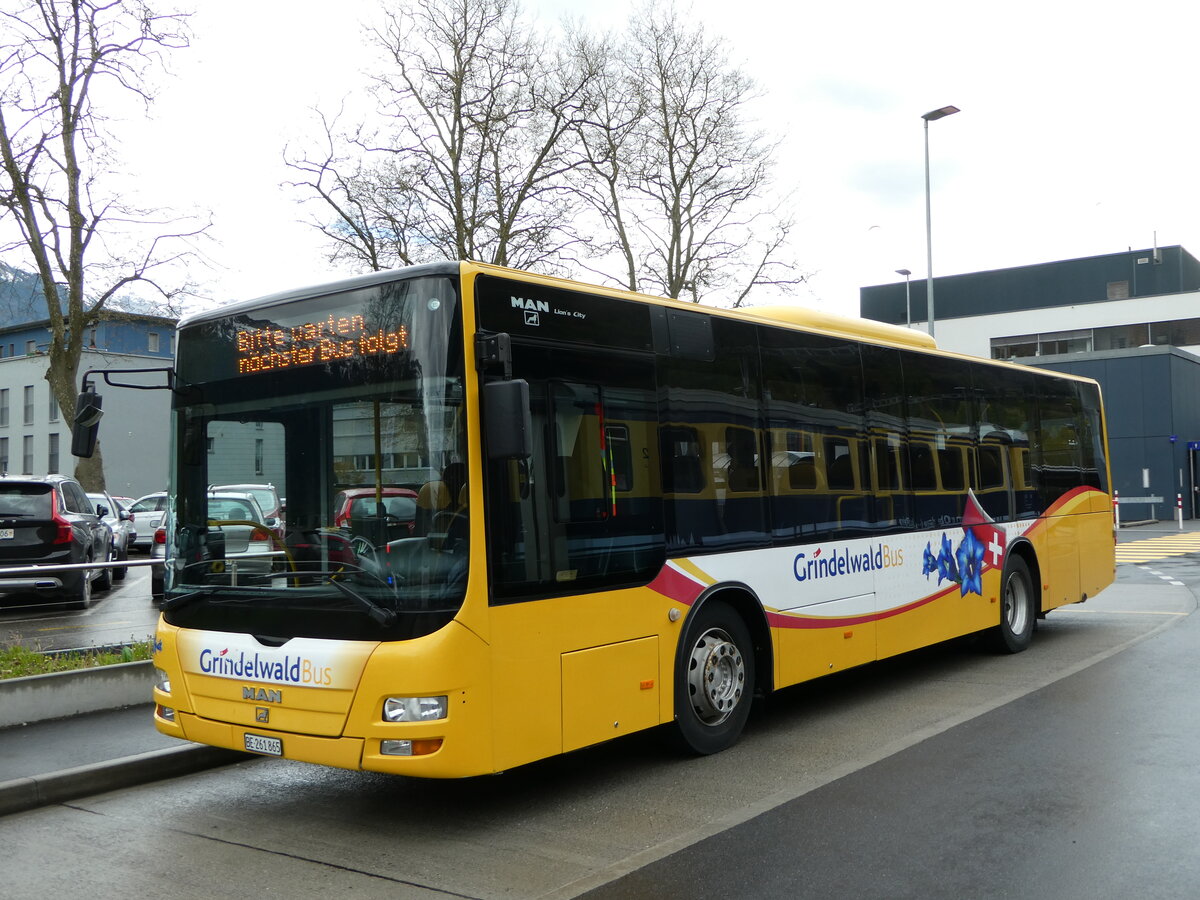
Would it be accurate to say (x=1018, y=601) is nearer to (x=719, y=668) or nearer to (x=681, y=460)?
(x=719, y=668)

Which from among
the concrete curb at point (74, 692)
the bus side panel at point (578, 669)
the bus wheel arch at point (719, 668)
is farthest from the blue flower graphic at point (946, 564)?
the concrete curb at point (74, 692)

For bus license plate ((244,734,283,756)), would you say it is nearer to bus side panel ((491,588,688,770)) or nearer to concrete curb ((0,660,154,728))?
bus side panel ((491,588,688,770))

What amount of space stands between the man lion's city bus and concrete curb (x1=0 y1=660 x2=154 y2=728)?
2135 millimetres

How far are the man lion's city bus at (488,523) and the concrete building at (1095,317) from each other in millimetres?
36626

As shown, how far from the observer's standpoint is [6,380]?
201 feet

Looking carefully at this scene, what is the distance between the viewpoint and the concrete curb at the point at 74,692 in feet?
25.5

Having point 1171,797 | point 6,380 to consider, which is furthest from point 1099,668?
point 6,380

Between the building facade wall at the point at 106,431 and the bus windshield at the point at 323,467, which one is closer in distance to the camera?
the bus windshield at the point at 323,467

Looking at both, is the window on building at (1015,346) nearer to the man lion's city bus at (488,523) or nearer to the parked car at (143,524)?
the parked car at (143,524)

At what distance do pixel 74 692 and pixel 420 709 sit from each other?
4.13 meters

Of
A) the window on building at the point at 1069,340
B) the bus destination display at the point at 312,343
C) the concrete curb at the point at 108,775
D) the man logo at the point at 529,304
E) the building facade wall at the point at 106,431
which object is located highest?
the window on building at the point at 1069,340

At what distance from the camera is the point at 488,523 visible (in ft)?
17.9

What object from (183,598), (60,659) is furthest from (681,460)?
(60,659)

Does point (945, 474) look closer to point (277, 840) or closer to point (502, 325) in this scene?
point (502, 325)
